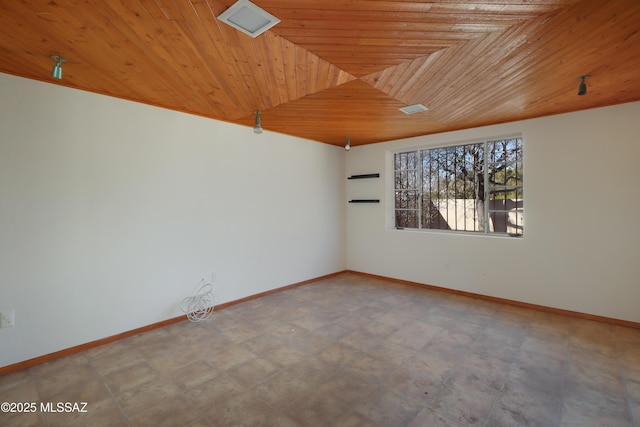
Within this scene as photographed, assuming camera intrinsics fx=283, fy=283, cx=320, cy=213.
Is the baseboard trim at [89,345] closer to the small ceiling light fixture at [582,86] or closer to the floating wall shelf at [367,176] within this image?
the floating wall shelf at [367,176]

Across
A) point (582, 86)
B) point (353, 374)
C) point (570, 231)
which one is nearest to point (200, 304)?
point (353, 374)

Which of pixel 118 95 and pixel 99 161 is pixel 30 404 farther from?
pixel 118 95

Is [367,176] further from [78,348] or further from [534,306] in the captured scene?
[78,348]

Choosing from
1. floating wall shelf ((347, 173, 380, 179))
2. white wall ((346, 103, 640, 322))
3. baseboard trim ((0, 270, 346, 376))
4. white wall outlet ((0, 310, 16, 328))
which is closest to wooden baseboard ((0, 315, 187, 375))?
baseboard trim ((0, 270, 346, 376))

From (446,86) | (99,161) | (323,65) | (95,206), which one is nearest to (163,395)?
(95,206)

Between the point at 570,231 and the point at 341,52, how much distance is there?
3651mm

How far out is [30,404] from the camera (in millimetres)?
2080

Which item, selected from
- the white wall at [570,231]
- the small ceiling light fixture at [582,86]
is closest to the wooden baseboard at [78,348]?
the white wall at [570,231]

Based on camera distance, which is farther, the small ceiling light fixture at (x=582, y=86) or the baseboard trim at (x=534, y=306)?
the baseboard trim at (x=534, y=306)

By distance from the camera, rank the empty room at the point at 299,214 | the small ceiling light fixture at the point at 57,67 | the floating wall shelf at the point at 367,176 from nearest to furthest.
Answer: the empty room at the point at 299,214 < the small ceiling light fixture at the point at 57,67 < the floating wall shelf at the point at 367,176

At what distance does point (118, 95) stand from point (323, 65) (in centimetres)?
230

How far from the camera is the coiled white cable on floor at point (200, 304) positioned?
361 centimetres

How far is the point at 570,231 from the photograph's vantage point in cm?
359

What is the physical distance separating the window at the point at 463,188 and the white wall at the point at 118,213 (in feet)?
7.76
